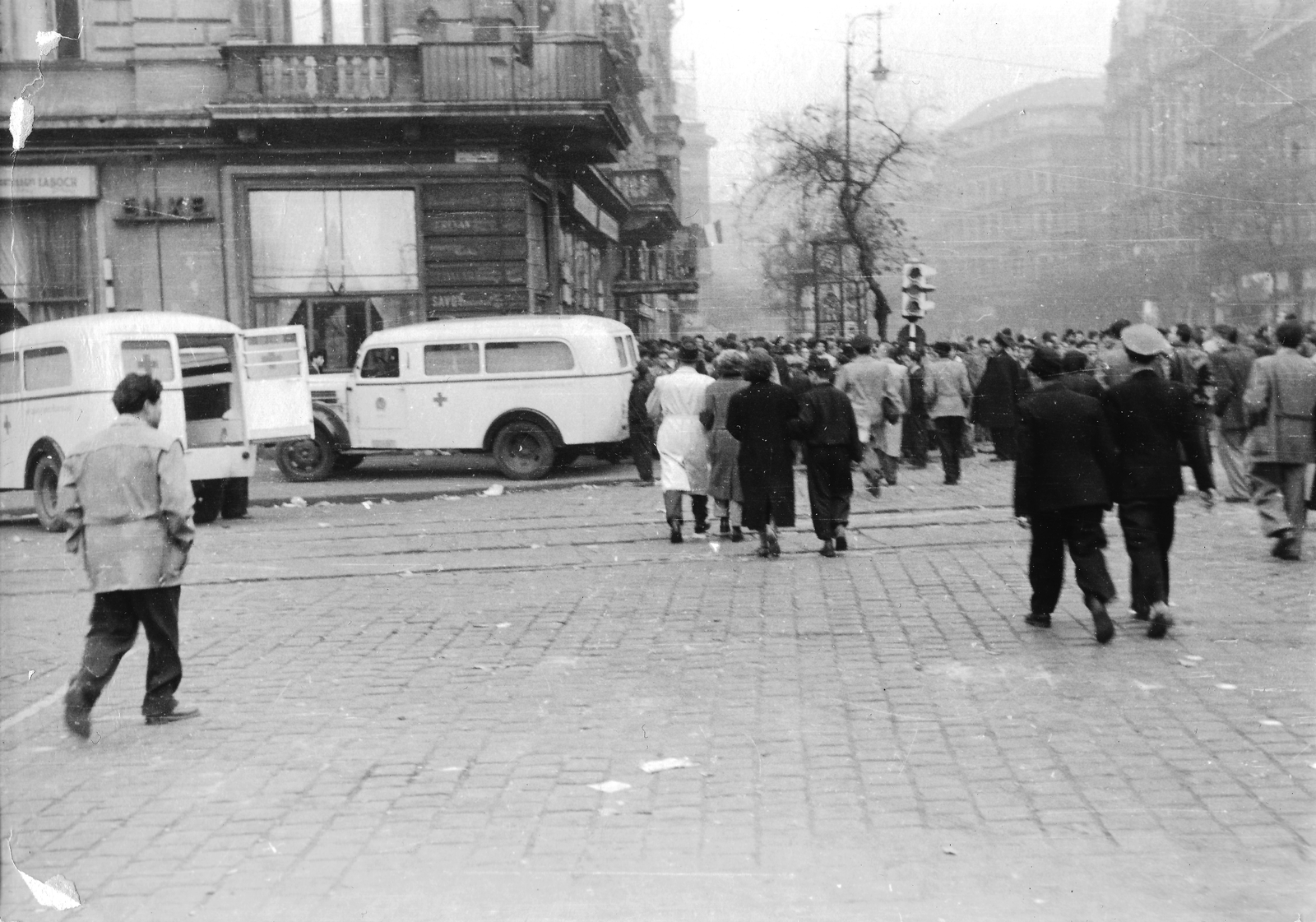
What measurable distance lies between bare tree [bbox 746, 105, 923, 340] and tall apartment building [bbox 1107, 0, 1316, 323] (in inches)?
175

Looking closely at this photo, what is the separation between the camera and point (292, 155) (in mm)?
25453

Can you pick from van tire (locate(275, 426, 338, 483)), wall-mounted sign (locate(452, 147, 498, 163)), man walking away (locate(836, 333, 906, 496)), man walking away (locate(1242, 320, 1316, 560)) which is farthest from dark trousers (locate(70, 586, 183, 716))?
wall-mounted sign (locate(452, 147, 498, 163))

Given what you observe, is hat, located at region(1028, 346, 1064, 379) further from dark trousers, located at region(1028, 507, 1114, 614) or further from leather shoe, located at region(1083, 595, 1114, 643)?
leather shoe, located at region(1083, 595, 1114, 643)

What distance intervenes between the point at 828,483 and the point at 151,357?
772 centimetres

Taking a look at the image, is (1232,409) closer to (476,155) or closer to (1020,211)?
(476,155)

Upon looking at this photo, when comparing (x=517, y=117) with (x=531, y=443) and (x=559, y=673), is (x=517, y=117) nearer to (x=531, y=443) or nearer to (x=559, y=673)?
(x=531, y=443)

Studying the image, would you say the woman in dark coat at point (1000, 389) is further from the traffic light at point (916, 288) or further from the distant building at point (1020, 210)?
the distant building at point (1020, 210)

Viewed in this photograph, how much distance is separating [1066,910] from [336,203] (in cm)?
2328

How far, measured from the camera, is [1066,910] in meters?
4.23

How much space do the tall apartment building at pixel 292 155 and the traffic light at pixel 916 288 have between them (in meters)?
6.79

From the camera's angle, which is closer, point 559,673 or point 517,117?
point 559,673

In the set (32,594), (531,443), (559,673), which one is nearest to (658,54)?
(531,443)

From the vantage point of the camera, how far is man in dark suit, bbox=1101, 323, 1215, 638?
825 centimetres

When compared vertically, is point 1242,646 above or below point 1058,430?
below
